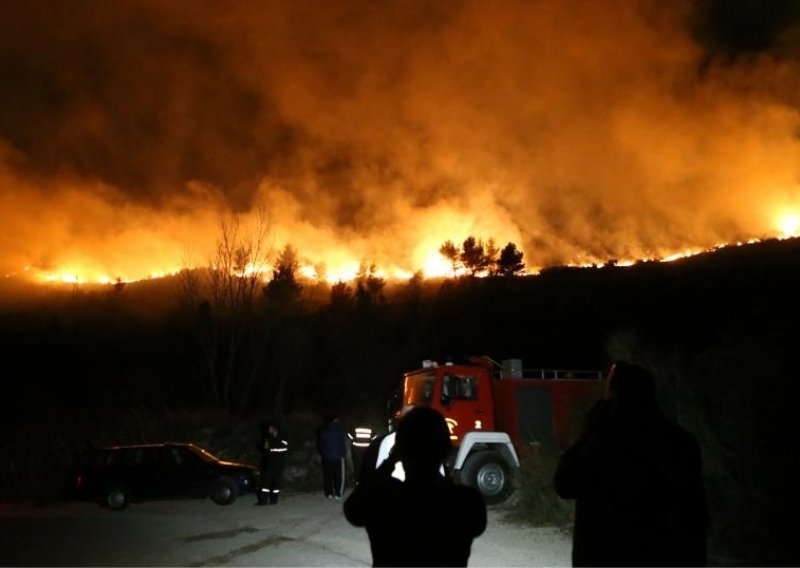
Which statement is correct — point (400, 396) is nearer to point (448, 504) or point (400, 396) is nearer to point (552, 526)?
point (552, 526)

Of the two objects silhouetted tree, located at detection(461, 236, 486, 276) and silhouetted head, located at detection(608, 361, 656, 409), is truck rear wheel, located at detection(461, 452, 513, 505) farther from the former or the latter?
silhouetted tree, located at detection(461, 236, 486, 276)

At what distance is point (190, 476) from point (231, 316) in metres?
15.8

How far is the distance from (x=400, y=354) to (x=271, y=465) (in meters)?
28.4

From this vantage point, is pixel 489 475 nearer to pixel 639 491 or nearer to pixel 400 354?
pixel 639 491

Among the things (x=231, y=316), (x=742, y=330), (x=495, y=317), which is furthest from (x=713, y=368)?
(x=495, y=317)

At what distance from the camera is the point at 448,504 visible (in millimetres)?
3021

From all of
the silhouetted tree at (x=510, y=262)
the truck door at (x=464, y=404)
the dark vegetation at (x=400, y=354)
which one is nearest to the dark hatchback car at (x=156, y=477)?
the dark vegetation at (x=400, y=354)

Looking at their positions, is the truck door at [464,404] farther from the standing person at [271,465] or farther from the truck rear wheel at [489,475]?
the standing person at [271,465]

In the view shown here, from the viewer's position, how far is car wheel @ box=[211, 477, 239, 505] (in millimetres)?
16094

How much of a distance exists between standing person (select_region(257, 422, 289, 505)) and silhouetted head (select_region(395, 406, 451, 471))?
1309cm

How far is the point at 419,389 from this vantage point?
A: 1529 cm

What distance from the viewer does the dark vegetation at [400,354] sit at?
29.7 ft

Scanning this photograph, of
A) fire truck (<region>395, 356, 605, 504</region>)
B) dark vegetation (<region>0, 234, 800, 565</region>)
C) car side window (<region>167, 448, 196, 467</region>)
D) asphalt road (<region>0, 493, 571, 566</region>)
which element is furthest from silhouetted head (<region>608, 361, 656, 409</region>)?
car side window (<region>167, 448, 196, 467</region>)

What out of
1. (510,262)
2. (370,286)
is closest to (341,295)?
(370,286)
